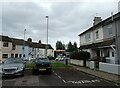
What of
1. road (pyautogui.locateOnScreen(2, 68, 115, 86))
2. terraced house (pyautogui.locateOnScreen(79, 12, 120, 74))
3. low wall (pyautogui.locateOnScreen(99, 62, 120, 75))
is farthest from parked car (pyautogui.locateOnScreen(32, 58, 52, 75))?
terraced house (pyautogui.locateOnScreen(79, 12, 120, 74))

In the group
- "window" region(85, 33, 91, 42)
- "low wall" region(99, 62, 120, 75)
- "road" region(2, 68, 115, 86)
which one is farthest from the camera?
"window" region(85, 33, 91, 42)

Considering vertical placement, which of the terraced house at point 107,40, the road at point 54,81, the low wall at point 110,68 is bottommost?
the road at point 54,81

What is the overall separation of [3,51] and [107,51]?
110 ft

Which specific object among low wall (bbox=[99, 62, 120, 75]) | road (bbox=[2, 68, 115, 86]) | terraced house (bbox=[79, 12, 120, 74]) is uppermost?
terraced house (bbox=[79, 12, 120, 74])

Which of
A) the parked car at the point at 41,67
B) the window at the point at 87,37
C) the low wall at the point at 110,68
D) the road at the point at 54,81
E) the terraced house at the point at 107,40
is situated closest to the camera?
the road at the point at 54,81

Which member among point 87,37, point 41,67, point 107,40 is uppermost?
point 87,37

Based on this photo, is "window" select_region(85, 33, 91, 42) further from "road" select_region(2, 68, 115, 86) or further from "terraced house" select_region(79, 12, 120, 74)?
"road" select_region(2, 68, 115, 86)

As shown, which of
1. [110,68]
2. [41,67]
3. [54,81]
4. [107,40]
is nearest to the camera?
[54,81]

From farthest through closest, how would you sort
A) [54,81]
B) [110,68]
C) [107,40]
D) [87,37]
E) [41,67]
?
[87,37] < [107,40] < [41,67] < [110,68] < [54,81]

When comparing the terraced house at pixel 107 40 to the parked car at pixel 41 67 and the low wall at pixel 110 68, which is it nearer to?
the low wall at pixel 110 68

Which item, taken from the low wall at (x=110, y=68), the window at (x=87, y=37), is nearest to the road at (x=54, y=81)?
the low wall at (x=110, y=68)

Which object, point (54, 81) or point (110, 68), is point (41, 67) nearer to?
point (54, 81)

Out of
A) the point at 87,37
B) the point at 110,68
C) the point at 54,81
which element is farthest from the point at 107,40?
the point at 54,81

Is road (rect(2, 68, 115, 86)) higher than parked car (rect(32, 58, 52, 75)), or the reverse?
parked car (rect(32, 58, 52, 75))
